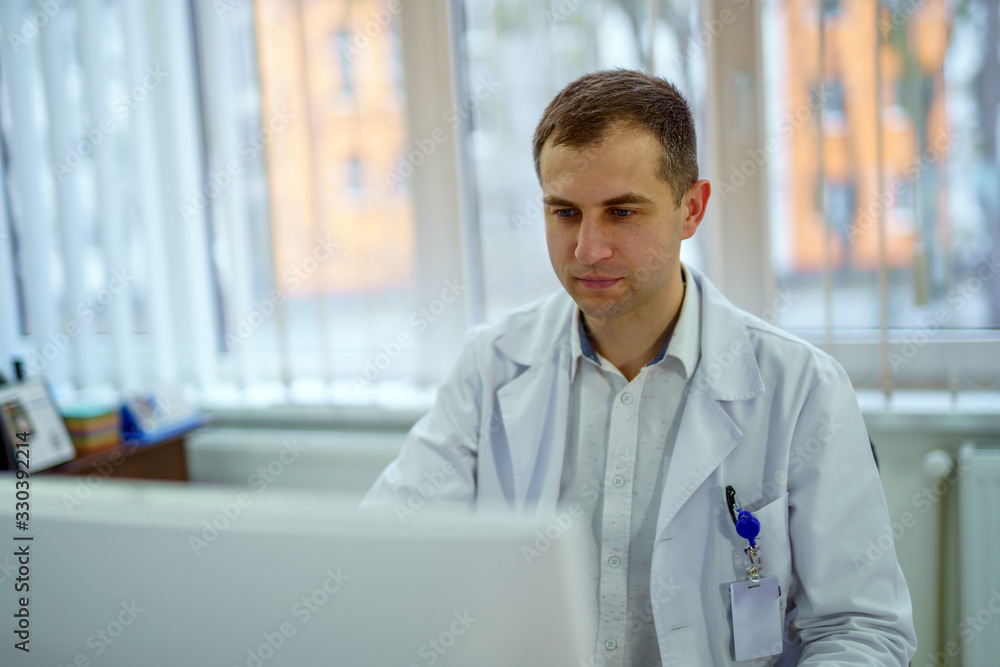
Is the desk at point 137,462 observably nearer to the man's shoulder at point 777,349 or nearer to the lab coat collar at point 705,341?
the lab coat collar at point 705,341

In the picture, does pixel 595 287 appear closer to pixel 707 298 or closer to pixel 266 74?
pixel 707 298

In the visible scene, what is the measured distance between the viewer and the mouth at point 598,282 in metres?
1.19

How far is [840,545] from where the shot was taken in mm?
1088

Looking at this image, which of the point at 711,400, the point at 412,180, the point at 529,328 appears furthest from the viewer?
the point at 412,180

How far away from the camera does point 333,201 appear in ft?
7.01

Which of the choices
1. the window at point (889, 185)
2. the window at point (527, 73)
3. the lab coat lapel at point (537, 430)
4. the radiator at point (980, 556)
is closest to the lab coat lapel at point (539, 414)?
the lab coat lapel at point (537, 430)

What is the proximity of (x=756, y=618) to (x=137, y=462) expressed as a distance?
175cm

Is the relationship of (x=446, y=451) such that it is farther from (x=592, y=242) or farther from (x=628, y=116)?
(x=628, y=116)

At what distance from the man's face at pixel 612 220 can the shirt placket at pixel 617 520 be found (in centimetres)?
16

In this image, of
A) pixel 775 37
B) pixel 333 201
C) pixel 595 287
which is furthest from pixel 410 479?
pixel 775 37

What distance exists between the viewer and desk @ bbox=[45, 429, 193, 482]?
1964 mm

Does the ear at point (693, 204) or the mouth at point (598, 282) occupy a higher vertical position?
the ear at point (693, 204)

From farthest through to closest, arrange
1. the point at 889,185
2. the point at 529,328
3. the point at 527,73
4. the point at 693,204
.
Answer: the point at 527,73 < the point at 889,185 < the point at 529,328 < the point at 693,204

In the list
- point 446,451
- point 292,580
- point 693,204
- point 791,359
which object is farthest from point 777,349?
point 292,580
